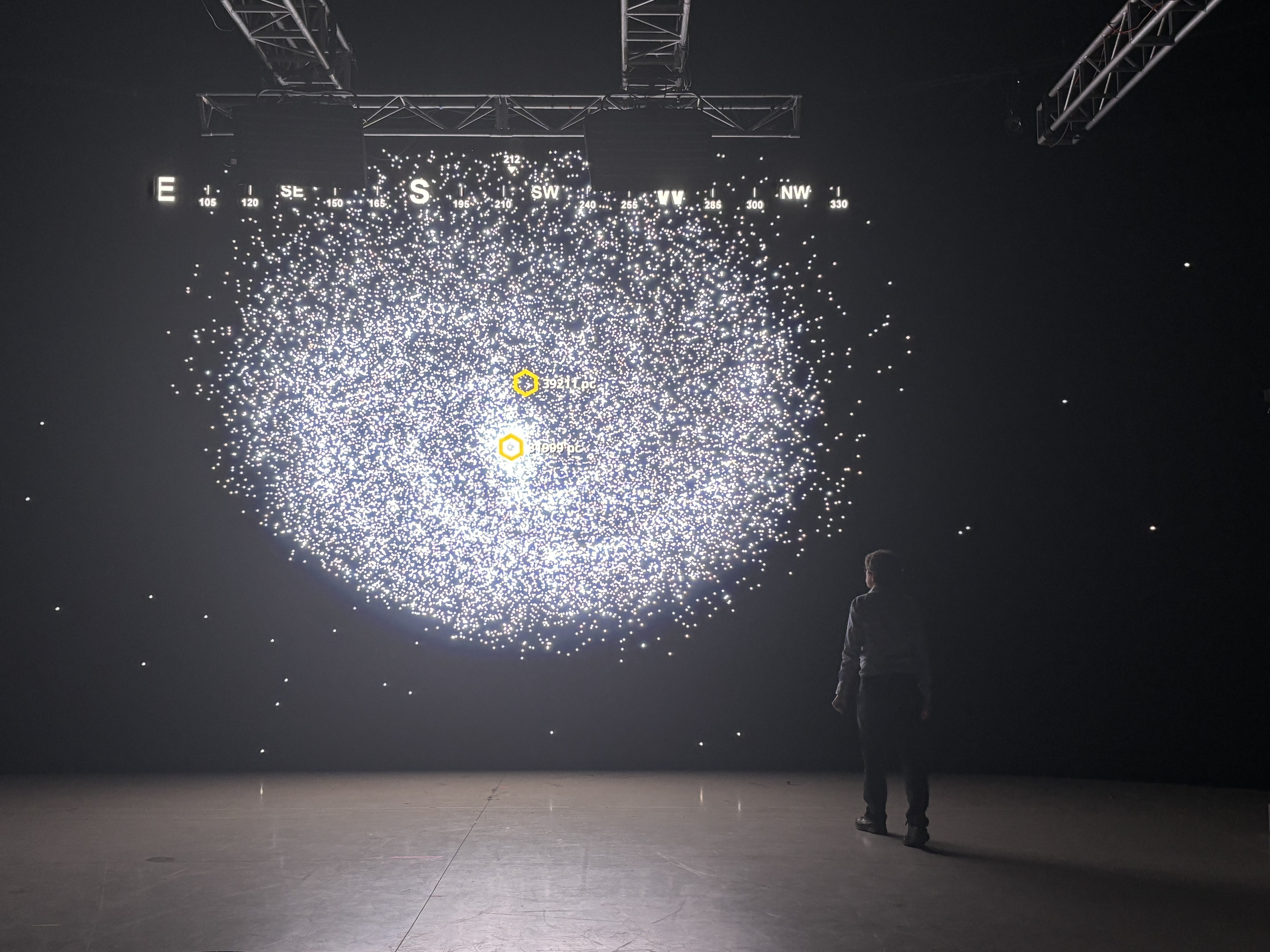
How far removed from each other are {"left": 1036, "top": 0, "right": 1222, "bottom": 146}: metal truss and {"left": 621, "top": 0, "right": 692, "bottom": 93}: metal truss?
2.01 meters

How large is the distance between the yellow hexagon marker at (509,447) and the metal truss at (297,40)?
210 cm

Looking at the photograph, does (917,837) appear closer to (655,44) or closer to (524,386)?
(524,386)

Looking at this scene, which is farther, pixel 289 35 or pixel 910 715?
pixel 289 35

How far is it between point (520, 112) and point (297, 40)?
1.24m

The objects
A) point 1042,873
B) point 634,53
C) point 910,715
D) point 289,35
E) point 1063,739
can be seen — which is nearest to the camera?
point 1042,873

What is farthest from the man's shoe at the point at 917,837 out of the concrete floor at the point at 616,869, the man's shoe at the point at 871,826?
the man's shoe at the point at 871,826

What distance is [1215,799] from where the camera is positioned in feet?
16.3

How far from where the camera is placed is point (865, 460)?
5938mm

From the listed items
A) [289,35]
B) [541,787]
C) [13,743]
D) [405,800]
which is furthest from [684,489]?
[13,743]

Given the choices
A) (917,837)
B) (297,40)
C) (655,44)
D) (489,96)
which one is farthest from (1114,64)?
(297,40)

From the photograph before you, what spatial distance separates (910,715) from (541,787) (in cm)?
215

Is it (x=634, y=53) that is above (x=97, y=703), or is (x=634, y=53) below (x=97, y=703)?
above

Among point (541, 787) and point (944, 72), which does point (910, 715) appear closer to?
point (541, 787)

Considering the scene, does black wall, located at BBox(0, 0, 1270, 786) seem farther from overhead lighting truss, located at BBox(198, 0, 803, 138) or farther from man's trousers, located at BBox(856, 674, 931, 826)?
man's trousers, located at BBox(856, 674, 931, 826)
